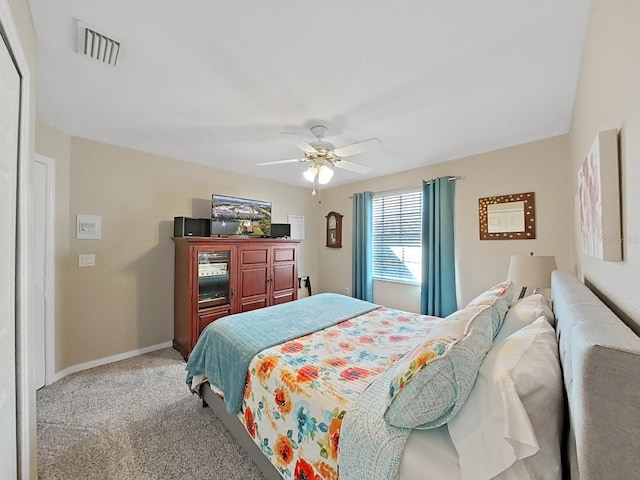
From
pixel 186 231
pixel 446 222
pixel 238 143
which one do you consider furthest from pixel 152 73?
pixel 446 222

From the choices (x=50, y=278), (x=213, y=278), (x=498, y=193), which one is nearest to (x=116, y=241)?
(x=50, y=278)

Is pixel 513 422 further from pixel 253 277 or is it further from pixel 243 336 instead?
pixel 253 277

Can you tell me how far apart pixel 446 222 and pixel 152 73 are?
3.30 m

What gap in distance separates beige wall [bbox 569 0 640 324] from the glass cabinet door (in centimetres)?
324

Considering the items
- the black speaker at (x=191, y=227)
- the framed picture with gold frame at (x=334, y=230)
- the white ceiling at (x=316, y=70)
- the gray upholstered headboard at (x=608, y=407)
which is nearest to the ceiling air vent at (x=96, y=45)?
the white ceiling at (x=316, y=70)

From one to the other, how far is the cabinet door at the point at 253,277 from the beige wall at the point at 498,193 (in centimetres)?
193

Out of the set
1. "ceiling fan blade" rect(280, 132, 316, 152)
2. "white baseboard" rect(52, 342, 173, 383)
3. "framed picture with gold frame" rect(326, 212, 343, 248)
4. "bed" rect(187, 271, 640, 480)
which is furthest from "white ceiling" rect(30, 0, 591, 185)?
"white baseboard" rect(52, 342, 173, 383)

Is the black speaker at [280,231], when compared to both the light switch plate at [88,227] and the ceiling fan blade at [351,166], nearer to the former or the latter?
the ceiling fan blade at [351,166]

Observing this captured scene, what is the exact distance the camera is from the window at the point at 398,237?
12.5 feet

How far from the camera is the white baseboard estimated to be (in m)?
2.56

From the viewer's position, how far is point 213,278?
10.5ft

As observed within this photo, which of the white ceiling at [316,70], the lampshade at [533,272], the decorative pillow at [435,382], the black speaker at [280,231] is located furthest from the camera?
the black speaker at [280,231]

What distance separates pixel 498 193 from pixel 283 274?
297 cm

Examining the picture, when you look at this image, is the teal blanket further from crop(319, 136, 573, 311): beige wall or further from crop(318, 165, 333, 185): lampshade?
crop(319, 136, 573, 311): beige wall
